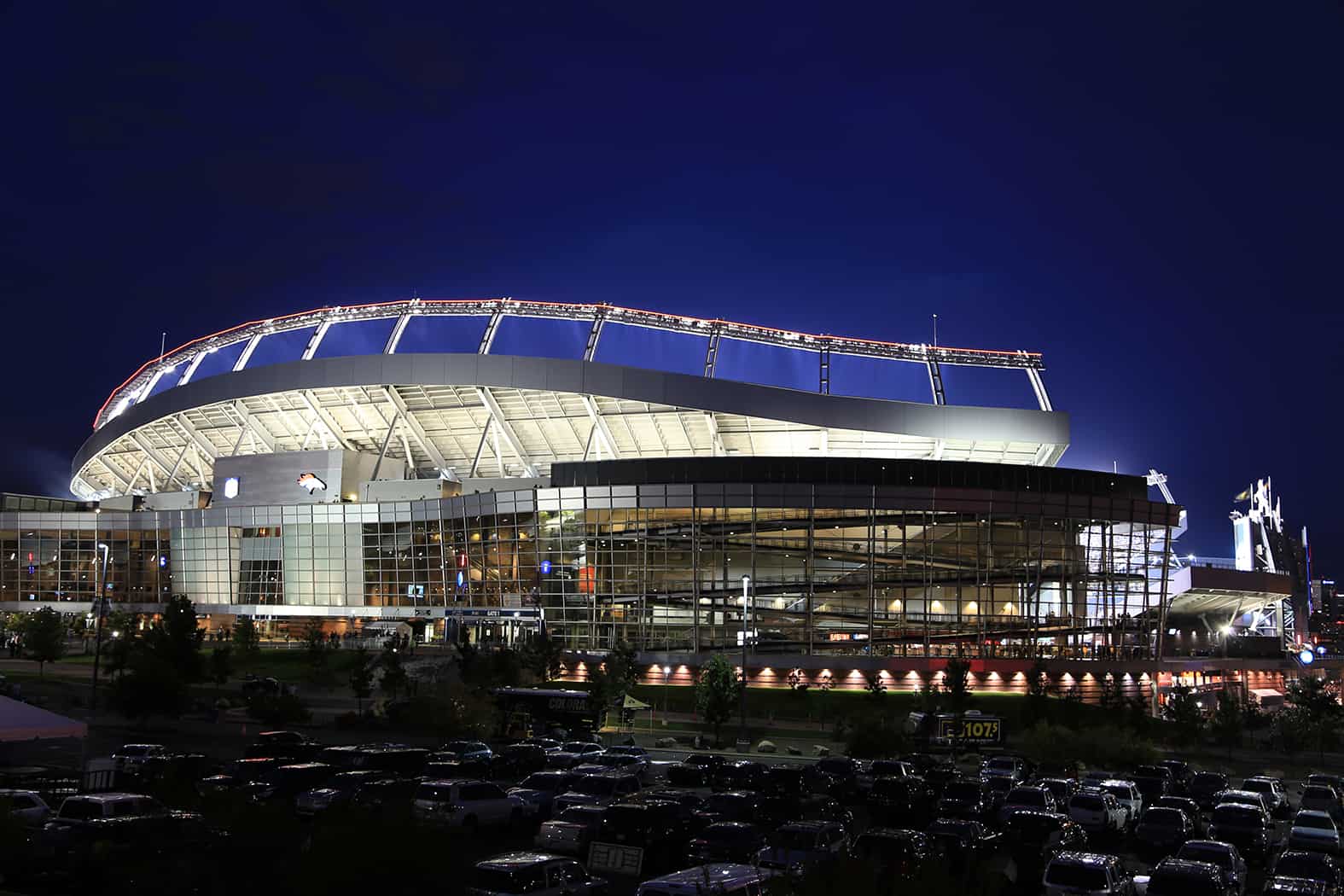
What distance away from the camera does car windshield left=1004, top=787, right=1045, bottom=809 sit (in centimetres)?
2608

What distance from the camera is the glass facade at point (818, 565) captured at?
219 feet

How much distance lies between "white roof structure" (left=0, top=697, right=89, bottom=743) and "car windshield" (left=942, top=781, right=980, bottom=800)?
21513mm

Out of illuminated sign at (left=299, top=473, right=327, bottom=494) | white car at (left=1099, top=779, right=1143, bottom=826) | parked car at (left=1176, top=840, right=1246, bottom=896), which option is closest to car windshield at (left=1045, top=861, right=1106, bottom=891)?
parked car at (left=1176, top=840, right=1246, bottom=896)

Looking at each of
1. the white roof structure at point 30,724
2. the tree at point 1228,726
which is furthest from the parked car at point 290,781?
the tree at point 1228,726

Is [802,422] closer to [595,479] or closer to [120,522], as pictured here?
[595,479]

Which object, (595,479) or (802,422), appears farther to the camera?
(802,422)

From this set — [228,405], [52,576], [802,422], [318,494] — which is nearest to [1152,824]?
[802,422]

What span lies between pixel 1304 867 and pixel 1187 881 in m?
3.24

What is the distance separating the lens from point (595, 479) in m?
69.3

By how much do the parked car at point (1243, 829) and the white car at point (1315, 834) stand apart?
0.58 m

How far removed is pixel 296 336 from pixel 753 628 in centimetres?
5082

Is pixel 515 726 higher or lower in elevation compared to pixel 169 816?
lower

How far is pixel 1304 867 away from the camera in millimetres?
18484

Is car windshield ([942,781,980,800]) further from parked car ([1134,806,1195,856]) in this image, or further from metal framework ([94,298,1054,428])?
metal framework ([94,298,1054,428])
